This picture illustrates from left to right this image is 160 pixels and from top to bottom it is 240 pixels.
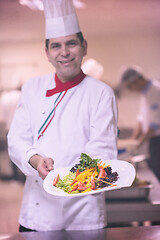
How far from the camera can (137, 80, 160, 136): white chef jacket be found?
102 inches

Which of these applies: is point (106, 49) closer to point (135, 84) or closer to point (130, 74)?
point (130, 74)

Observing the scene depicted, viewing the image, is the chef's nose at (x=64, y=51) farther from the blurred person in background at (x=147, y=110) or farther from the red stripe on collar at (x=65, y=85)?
the blurred person in background at (x=147, y=110)

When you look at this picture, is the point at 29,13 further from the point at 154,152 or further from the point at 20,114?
the point at 154,152

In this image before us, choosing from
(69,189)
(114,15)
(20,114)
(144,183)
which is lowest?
(144,183)

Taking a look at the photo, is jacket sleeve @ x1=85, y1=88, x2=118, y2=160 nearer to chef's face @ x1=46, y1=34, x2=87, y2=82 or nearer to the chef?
the chef

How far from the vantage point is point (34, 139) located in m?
1.74

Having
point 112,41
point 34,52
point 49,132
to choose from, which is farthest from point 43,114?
point 112,41

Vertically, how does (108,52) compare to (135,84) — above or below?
above

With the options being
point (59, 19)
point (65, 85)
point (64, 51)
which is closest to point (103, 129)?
point (65, 85)

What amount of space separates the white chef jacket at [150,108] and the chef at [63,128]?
3.04ft

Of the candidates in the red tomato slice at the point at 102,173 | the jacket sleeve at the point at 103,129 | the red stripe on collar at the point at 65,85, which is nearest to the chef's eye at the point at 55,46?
the red stripe on collar at the point at 65,85

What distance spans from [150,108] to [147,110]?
29 millimetres

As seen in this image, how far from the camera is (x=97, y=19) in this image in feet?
7.37

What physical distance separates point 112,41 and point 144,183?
897 mm
